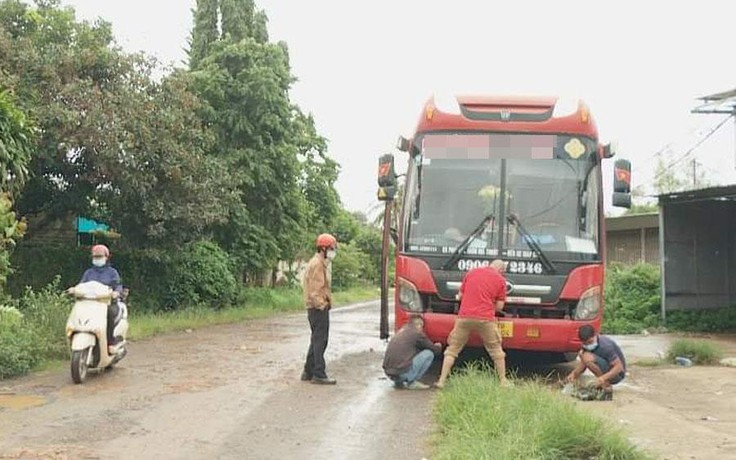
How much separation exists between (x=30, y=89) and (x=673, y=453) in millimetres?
13892

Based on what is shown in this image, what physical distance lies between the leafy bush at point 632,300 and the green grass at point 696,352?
6.28 meters

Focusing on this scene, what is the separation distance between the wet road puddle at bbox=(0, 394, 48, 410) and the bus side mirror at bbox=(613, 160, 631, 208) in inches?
277

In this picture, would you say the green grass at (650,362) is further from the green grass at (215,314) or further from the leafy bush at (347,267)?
the leafy bush at (347,267)

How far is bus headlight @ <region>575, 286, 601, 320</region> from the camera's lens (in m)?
9.80

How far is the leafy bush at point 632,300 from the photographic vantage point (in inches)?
790

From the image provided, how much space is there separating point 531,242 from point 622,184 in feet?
4.62

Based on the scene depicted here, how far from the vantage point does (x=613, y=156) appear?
34.6ft

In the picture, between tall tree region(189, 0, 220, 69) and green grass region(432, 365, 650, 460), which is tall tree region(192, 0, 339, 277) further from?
green grass region(432, 365, 650, 460)

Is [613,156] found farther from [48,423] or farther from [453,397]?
[48,423]

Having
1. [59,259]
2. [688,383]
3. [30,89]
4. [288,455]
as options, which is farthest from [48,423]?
[59,259]

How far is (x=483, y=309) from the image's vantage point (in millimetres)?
9289

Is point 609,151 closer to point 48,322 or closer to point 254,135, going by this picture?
point 48,322

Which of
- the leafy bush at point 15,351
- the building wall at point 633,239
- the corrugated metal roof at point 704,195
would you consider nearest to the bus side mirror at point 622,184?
the leafy bush at point 15,351

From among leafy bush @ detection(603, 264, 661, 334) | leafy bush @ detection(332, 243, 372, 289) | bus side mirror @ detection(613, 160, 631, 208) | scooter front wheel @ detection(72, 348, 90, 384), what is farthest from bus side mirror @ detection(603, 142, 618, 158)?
leafy bush @ detection(332, 243, 372, 289)
